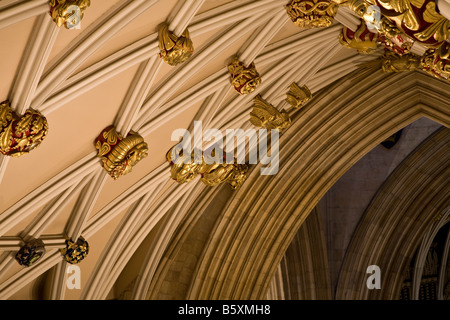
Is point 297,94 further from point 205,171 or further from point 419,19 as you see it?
point 419,19

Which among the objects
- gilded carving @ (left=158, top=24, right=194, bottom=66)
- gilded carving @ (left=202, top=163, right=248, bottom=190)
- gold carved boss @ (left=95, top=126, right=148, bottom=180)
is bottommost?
gold carved boss @ (left=95, top=126, right=148, bottom=180)

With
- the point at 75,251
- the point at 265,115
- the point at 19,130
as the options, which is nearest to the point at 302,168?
the point at 265,115

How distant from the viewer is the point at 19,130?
538 cm

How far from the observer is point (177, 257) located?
9.52 m

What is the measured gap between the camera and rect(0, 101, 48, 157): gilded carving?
210 inches

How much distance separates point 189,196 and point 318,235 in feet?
15.6

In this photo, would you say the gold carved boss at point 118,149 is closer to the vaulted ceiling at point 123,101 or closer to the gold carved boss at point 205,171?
the vaulted ceiling at point 123,101

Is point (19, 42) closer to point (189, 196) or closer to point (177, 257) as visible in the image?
point (189, 196)

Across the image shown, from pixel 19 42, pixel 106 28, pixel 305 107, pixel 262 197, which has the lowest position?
pixel 19 42

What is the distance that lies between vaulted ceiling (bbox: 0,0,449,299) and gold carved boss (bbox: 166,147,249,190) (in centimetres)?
15

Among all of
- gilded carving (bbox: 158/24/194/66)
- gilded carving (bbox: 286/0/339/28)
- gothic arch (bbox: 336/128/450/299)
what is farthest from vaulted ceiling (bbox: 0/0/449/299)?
gothic arch (bbox: 336/128/450/299)

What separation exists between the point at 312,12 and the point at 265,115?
6.31 feet

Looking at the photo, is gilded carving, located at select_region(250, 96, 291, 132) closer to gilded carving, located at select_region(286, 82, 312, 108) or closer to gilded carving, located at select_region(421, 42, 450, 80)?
gilded carving, located at select_region(286, 82, 312, 108)

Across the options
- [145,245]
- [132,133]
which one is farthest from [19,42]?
[145,245]
